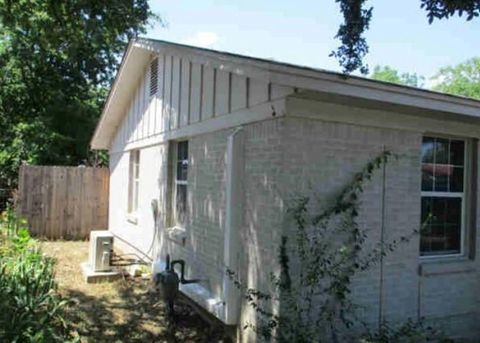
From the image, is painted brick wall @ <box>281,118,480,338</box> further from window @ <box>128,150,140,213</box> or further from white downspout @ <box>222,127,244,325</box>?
window @ <box>128,150,140,213</box>

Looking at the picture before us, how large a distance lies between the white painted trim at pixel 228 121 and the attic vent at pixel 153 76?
41.7 inches

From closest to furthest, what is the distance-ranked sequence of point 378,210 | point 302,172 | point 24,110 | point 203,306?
point 302,172 → point 378,210 → point 203,306 → point 24,110

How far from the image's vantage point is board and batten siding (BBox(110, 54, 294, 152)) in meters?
6.05

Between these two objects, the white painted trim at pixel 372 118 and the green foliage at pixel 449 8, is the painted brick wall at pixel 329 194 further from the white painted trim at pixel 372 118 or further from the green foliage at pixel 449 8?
the green foliage at pixel 449 8

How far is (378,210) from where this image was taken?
231 inches

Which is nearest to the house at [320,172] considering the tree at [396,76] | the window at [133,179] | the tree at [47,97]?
the window at [133,179]

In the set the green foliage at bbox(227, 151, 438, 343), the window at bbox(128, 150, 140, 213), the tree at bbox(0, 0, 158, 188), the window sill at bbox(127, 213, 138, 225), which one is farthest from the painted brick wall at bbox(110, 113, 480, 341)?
the tree at bbox(0, 0, 158, 188)

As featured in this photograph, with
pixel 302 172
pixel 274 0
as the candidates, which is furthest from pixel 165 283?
pixel 274 0

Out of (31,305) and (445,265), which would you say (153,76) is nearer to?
(31,305)

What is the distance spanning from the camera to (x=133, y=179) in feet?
41.5

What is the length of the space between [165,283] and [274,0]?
3.97m

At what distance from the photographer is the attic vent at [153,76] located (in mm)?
10273

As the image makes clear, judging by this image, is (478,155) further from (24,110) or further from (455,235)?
(24,110)

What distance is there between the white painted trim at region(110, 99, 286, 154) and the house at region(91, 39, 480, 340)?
0.07ft
